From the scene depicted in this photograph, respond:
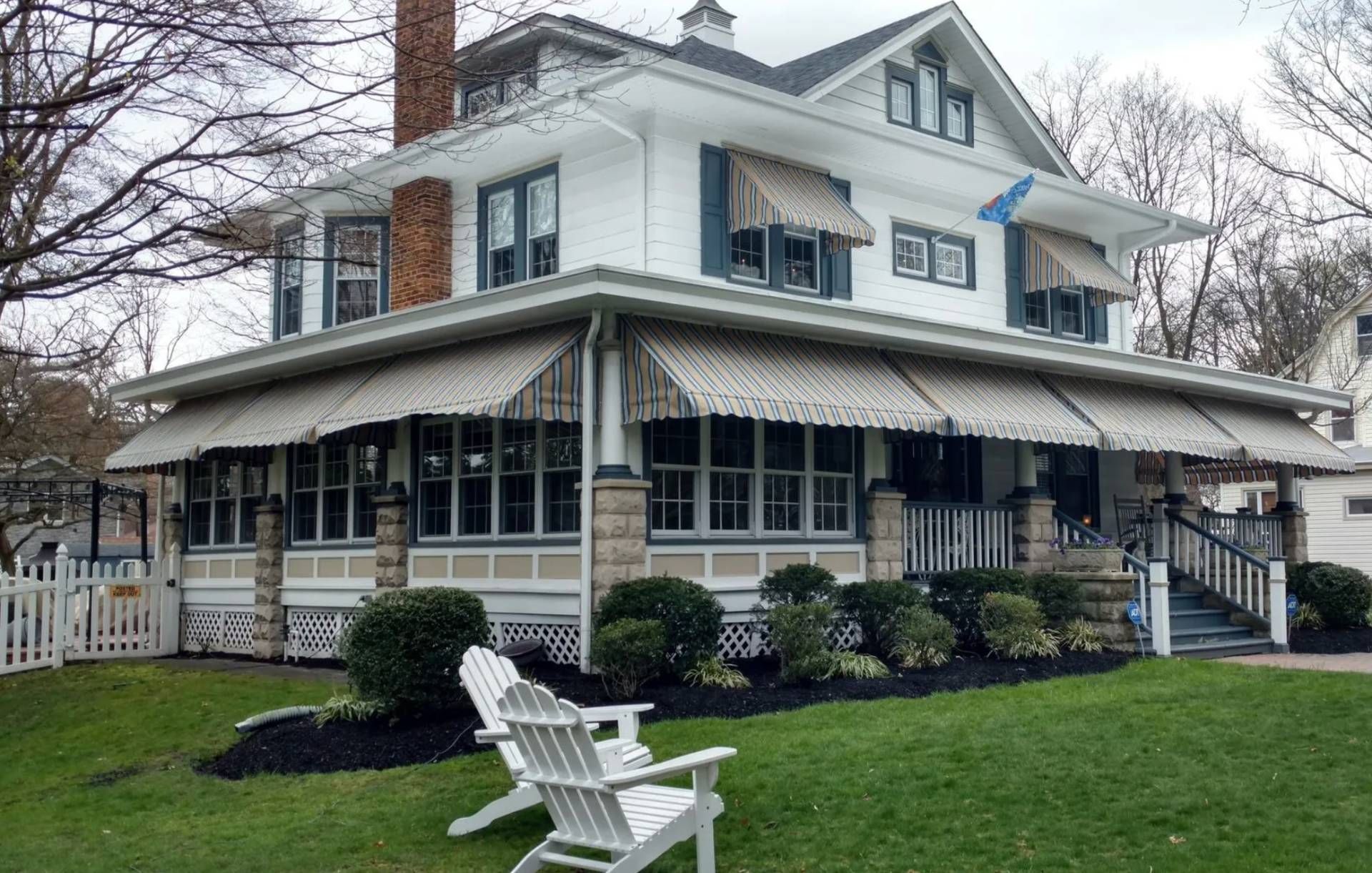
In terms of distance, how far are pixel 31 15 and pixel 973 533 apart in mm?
11510

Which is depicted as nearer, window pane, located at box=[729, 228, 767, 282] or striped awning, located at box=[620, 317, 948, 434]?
striped awning, located at box=[620, 317, 948, 434]

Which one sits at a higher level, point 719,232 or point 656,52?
point 656,52

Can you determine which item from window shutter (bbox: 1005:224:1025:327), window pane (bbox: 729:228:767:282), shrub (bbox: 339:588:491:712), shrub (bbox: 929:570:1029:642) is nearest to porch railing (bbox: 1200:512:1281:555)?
window shutter (bbox: 1005:224:1025:327)

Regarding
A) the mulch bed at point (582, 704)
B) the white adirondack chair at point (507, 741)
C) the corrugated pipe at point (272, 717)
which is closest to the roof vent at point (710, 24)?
the mulch bed at point (582, 704)

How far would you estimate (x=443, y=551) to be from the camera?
48.3 feet

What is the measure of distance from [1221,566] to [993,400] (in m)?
4.85

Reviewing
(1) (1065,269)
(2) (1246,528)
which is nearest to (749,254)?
(1) (1065,269)

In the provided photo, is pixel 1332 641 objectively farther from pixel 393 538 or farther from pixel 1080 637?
pixel 393 538

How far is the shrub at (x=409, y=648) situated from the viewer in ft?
35.4

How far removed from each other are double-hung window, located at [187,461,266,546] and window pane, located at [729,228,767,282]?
720 centimetres

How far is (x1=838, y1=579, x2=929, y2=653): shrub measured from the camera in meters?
13.8

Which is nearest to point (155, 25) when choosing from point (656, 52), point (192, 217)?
point (192, 217)

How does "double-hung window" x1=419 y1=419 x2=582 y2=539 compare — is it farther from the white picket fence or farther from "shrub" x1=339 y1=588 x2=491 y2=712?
the white picket fence

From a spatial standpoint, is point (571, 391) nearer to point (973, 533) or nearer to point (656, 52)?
point (656, 52)
